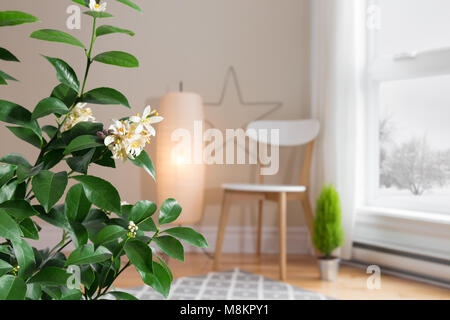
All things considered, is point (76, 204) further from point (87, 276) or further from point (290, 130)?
point (290, 130)

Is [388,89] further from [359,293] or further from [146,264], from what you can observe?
[146,264]

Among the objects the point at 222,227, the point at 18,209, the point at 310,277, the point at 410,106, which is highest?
the point at 410,106

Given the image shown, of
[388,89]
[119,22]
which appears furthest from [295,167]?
[119,22]

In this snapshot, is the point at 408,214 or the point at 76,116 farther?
the point at 408,214

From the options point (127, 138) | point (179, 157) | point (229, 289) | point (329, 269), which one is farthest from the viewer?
point (179, 157)

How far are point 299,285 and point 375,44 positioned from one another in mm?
1454

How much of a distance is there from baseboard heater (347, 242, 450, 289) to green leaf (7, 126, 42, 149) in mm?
2016

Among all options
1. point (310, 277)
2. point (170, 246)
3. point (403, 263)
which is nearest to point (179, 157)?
point (310, 277)

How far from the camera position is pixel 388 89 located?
8.14ft

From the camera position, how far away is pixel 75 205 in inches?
18.6

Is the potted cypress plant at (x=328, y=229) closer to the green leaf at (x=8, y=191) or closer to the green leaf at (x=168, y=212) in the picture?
the green leaf at (x=168, y=212)

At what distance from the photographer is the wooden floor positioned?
1925 millimetres

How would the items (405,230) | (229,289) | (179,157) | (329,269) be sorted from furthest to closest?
1. (179,157)
2. (405,230)
3. (329,269)
4. (229,289)

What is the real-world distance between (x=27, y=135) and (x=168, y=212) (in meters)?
0.20
